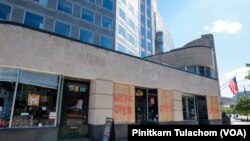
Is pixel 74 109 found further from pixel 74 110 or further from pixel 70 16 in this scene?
pixel 70 16

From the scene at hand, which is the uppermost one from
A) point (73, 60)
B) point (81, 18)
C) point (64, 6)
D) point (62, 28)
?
point (64, 6)

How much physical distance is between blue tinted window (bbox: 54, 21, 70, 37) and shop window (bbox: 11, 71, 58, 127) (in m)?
16.7

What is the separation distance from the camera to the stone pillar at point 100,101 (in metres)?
11.0

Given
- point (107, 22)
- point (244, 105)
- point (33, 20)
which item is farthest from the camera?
point (244, 105)

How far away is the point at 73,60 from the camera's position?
1066 cm

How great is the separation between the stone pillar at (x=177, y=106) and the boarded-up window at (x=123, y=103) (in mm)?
4625

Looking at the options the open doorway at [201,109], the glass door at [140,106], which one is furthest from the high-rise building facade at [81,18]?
the open doorway at [201,109]

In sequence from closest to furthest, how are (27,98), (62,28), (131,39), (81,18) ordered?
(27,98)
(62,28)
(81,18)
(131,39)

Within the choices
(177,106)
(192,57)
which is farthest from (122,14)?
(177,106)

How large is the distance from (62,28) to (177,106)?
59.0 ft

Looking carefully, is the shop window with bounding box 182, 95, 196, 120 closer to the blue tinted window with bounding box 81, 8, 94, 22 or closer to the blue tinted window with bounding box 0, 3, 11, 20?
the blue tinted window with bounding box 81, 8, 94, 22

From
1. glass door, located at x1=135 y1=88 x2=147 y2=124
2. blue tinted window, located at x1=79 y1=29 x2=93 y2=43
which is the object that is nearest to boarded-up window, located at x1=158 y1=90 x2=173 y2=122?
glass door, located at x1=135 y1=88 x2=147 y2=124

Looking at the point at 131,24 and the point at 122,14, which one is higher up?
the point at 131,24

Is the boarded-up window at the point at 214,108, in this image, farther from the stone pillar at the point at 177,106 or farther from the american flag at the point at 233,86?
the stone pillar at the point at 177,106
